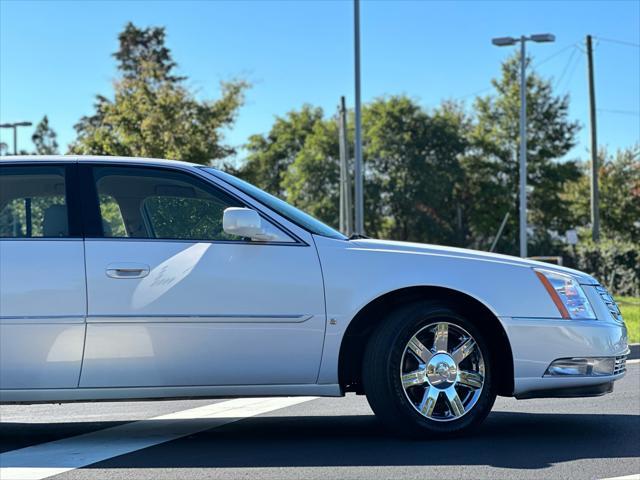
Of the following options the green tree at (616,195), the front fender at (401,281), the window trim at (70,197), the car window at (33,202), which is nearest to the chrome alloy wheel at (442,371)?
the front fender at (401,281)

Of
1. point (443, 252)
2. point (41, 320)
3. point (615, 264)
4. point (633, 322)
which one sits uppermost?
point (443, 252)

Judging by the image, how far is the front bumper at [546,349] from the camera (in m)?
5.39

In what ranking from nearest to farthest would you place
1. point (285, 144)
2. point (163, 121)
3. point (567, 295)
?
point (567, 295)
point (163, 121)
point (285, 144)

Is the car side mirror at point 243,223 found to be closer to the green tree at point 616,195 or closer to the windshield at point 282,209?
the windshield at point 282,209

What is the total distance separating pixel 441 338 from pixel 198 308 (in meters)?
1.39

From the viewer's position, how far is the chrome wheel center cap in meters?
5.40

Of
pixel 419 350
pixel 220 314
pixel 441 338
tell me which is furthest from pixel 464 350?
pixel 220 314

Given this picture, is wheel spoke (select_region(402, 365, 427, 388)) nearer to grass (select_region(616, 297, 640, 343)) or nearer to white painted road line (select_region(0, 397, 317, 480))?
white painted road line (select_region(0, 397, 317, 480))

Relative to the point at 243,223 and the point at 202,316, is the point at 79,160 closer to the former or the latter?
the point at 243,223

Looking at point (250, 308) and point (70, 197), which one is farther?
point (70, 197)

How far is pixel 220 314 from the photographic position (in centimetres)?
526

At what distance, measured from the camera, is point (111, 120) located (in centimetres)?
2820

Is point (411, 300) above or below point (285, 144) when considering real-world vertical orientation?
below

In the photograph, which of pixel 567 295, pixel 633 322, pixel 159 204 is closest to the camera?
pixel 567 295
